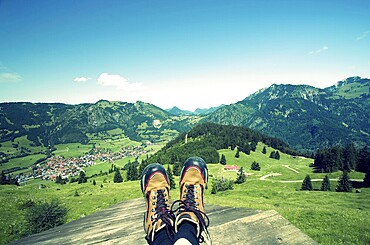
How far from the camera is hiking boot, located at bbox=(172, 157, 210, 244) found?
3.73 metres

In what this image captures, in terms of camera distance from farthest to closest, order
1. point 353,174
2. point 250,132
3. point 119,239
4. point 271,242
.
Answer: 1. point 250,132
2. point 353,174
3. point 119,239
4. point 271,242

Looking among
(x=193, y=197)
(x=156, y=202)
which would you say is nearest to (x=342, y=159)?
(x=193, y=197)

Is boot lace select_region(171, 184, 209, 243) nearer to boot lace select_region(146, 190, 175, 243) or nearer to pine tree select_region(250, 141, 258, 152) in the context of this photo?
boot lace select_region(146, 190, 175, 243)

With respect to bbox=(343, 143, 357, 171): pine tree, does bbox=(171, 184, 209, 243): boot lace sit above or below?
above

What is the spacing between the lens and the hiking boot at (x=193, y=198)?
373 cm

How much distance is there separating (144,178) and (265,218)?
3285 millimetres

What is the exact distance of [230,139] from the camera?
491 feet

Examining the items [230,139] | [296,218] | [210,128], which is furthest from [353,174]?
[210,128]

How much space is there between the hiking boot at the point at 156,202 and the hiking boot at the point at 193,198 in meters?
0.26

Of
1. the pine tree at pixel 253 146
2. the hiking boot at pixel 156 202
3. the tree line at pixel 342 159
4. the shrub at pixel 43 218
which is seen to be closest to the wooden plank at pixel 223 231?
the hiking boot at pixel 156 202

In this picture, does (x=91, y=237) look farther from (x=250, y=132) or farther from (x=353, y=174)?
(x=250, y=132)

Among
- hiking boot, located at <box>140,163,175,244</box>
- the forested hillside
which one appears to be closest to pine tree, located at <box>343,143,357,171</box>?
the forested hillside

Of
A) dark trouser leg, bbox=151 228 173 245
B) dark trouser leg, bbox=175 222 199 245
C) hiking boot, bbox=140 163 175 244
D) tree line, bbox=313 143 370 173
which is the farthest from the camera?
tree line, bbox=313 143 370 173

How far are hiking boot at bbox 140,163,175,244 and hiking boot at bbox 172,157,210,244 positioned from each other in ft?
0.87
